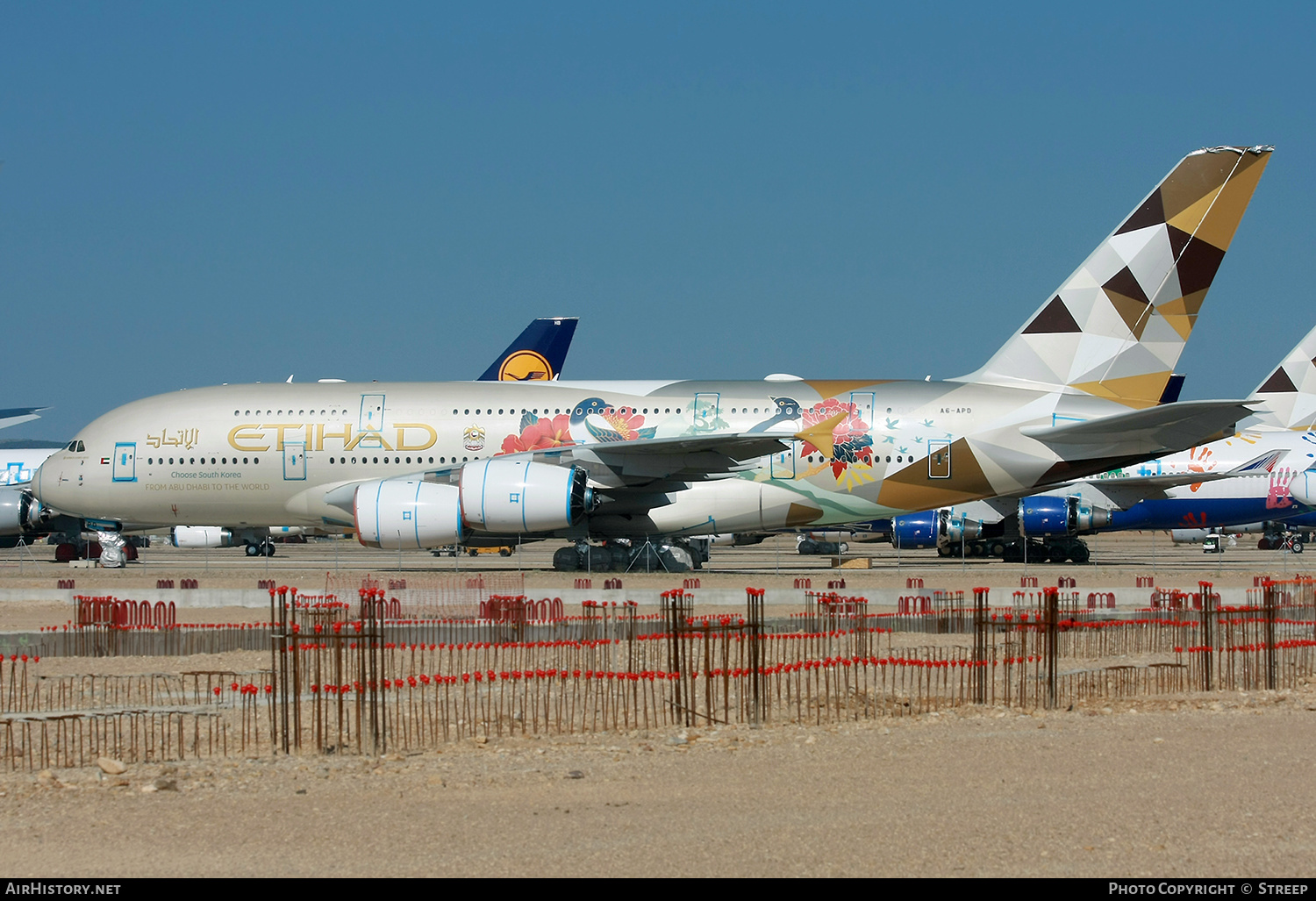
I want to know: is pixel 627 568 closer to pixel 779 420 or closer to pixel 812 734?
pixel 779 420

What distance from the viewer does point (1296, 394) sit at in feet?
184

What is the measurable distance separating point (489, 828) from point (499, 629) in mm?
9115

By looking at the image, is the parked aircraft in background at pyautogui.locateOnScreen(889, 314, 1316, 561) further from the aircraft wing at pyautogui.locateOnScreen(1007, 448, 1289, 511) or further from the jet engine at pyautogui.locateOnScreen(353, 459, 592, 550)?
the jet engine at pyautogui.locateOnScreen(353, 459, 592, 550)

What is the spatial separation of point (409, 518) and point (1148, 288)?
1799 cm

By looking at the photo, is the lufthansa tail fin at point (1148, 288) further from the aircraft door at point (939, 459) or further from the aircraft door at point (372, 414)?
the aircraft door at point (372, 414)

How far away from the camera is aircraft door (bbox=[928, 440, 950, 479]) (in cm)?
2900

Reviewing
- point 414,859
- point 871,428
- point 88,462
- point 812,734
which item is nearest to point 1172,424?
point 871,428

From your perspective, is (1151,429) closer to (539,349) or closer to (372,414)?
(372,414)

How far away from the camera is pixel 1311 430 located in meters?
50.7

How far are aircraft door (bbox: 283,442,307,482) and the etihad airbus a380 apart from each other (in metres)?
0.05

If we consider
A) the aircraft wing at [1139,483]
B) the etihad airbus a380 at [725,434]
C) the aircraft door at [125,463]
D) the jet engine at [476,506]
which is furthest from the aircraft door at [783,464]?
the aircraft wing at [1139,483]

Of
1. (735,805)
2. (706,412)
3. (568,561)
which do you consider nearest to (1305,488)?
(706,412)

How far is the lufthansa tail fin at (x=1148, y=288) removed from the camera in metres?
29.2

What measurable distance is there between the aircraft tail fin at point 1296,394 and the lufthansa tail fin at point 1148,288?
29.4 meters
